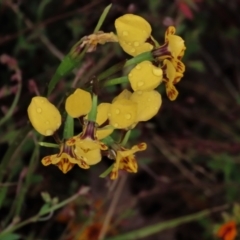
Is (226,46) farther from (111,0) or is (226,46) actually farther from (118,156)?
(118,156)

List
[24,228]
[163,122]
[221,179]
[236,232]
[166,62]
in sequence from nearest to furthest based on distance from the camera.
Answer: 1. [166,62]
2. [236,232]
3. [24,228]
4. [163,122]
5. [221,179]

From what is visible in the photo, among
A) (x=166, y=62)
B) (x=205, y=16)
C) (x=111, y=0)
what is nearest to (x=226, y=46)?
(x=205, y=16)

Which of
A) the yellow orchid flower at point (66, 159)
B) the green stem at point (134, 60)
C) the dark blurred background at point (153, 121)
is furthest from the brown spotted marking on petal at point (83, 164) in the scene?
the dark blurred background at point (153, 121)

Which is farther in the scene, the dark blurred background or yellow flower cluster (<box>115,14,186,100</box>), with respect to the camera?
the dark blurred background

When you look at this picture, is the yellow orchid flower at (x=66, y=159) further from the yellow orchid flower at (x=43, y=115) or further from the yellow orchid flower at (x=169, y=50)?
the yellow orchid flower at (x=169, y=50)

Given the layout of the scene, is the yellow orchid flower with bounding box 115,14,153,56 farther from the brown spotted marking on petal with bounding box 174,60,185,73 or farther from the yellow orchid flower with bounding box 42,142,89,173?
the yellow orchid flower with bounding box 42,142,89,173

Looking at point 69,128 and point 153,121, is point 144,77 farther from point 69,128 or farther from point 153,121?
point 153,121

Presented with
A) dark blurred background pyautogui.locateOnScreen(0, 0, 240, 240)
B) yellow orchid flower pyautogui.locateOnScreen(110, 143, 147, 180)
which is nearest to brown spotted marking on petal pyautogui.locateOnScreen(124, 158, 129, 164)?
yellow orchid flower pyautogui.locateOnScreen(110, 143, 147, 180)
